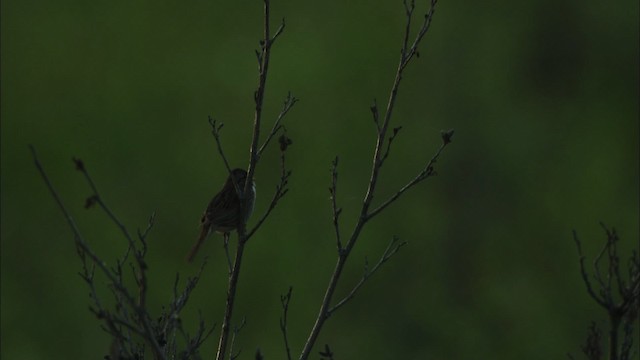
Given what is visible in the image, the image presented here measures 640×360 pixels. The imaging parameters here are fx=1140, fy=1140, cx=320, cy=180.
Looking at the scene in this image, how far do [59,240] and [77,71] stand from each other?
5317mm

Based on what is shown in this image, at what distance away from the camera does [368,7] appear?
30.5 metres

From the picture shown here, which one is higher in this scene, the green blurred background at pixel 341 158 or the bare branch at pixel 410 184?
the green blurred background at pixel 341 158

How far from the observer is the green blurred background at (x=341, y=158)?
981 inches

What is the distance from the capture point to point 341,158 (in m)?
25.6

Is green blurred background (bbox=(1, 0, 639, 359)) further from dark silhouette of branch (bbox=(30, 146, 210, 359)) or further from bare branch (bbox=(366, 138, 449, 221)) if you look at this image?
dark silhouette of branch (bbox=(30, 146, 210, 359))

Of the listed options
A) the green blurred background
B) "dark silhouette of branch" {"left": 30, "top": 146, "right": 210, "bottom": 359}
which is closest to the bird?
"dark silhouette of branch" {"left": 30, "top": 146, "right": 210, "bottom": 359}

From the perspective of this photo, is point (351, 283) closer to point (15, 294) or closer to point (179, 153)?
point (179, 153)

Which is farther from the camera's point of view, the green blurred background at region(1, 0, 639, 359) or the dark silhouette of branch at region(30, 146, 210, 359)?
the green blurred background at region(1, 0, 639, 359)

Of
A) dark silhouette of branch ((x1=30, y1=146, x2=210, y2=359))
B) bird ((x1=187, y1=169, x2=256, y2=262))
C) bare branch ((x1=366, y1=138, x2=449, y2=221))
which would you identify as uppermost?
bird ((x1=187, y1=169, x2=256, y2=262))

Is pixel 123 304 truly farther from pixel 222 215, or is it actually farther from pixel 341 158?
pixel 341 158

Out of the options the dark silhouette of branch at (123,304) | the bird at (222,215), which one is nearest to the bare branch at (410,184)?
the dark silhouette of branch at (123,304)

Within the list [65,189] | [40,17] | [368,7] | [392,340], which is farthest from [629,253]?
[40,17]

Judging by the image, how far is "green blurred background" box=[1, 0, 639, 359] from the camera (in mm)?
24906

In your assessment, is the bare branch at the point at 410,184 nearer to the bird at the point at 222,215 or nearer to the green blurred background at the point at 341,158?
the bird at the point at 222,215
